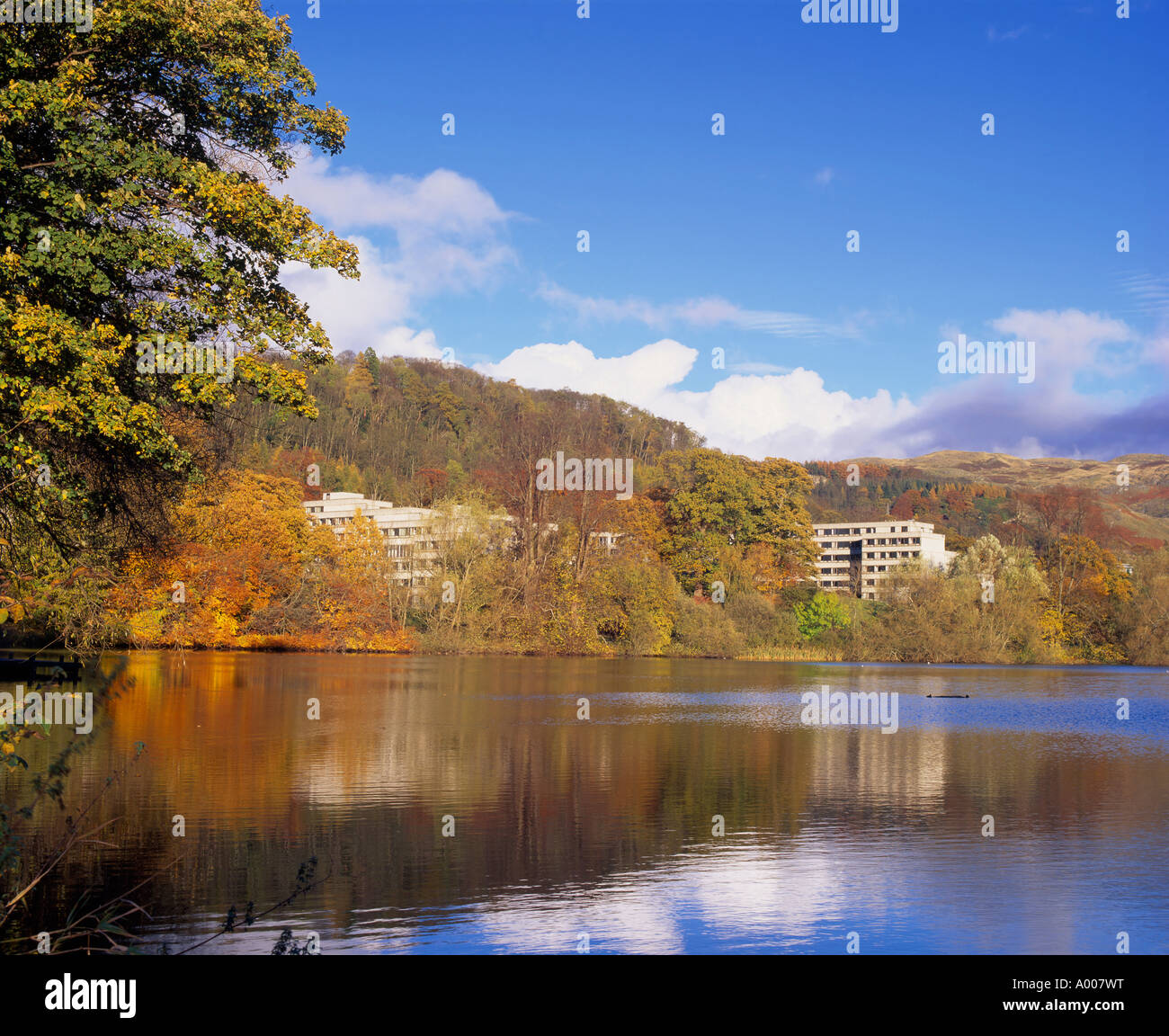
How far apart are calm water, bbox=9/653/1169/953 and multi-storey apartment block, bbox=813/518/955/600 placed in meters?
97.1

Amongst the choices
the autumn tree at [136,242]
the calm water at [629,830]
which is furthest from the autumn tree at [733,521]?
the autumn tree at [136,242]

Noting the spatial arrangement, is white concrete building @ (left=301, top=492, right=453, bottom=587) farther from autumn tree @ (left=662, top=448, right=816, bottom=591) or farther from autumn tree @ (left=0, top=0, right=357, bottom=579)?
autumn tree @ (left=0, top=0, right=357, bottom=579)

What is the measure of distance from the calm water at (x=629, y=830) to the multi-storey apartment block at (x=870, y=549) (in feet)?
319

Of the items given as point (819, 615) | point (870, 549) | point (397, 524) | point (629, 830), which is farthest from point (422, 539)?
point (870, 549)

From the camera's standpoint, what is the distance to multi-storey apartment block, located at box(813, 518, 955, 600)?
396ft

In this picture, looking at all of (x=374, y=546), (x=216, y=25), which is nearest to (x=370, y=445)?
(x=374, y=546)

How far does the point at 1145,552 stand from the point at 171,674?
208ft

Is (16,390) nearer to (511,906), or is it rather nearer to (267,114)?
(267,114)

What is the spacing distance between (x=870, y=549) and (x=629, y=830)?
117377mm

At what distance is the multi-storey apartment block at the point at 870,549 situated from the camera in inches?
4756

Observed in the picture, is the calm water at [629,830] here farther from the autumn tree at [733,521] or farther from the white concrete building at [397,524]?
the autumn tree at [733,521]

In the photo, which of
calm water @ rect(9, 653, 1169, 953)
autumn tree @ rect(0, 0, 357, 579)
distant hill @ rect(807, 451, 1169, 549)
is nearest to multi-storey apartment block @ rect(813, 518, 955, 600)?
distant hill @ rect(807, 451, 1169, 549)

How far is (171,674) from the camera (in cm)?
3600

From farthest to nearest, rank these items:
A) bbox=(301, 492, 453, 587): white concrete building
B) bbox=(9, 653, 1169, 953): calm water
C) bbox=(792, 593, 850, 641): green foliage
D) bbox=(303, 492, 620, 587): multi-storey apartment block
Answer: bbox=(792, 593, 850, 641): green foliage → bbox=(301, 492, 453, 587): white concrete building → bbox=(303, 492, 620, 587): multi-storey apartment block → bbox=(9, 653, 1169, 953): calm water
